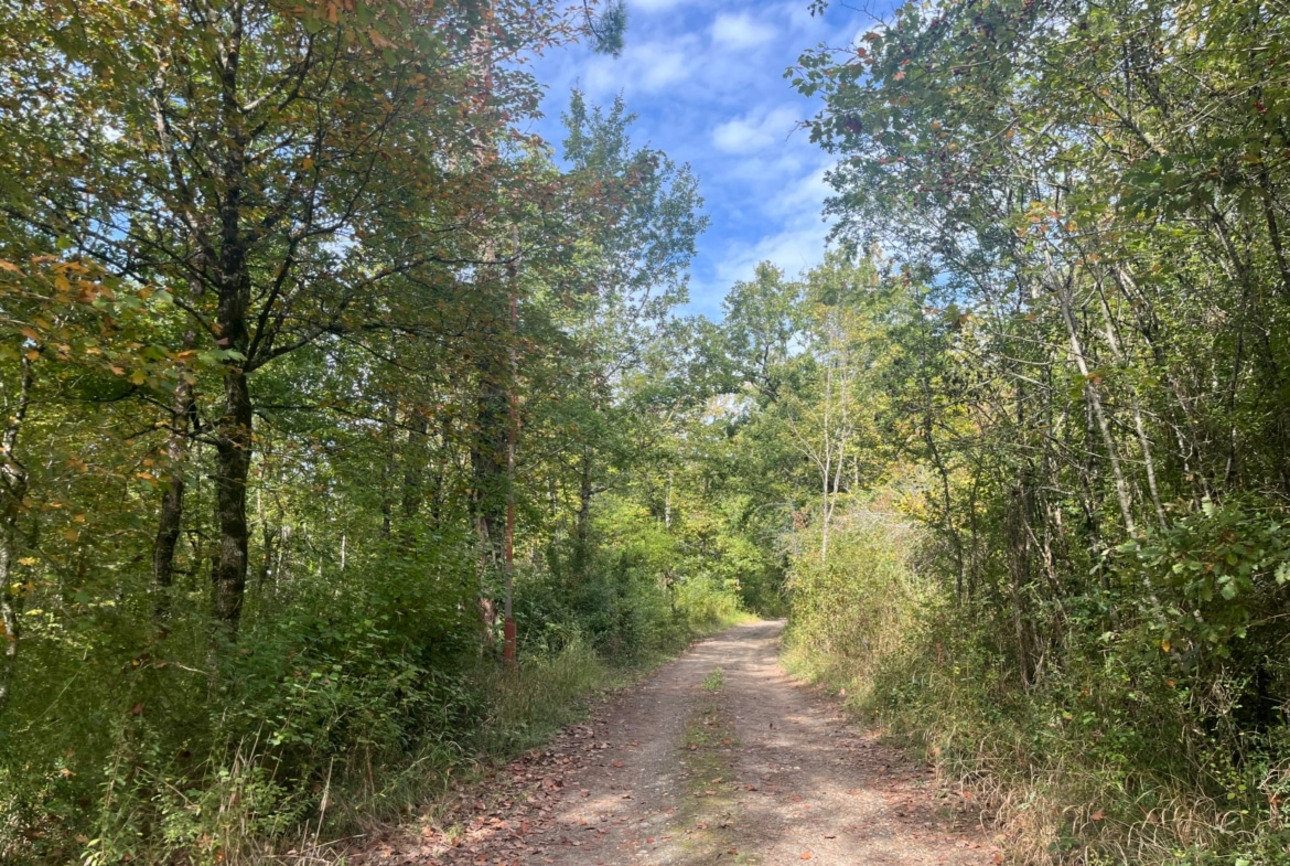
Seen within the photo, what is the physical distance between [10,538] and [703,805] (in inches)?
208

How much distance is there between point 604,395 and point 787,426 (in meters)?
17.5

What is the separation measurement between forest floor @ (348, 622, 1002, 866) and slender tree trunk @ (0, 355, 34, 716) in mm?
2563

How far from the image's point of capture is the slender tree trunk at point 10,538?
352 cm

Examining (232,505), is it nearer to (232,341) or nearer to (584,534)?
(232,341)

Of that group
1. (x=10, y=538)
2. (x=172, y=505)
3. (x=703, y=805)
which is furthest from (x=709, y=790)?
(x=172, y=505)

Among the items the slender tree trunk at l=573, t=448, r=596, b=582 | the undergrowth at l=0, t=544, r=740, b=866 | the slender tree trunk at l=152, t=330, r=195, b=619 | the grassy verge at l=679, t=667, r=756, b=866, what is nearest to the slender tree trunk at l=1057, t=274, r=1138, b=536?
the grassy verge at l=679, t=667, r=756, b=866

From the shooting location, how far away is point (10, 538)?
145 inches

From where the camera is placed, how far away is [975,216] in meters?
6.66

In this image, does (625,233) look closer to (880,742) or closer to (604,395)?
(604,395)

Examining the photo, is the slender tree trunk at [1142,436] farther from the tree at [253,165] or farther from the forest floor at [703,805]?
the tree at [253,165]

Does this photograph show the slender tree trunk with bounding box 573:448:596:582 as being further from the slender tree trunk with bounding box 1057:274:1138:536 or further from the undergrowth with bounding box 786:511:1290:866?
the slender tree trunk with bounding box 1057:274:1138:536

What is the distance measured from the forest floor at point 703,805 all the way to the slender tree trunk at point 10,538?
2.56m

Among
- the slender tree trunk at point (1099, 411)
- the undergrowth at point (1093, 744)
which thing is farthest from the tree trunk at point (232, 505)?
the slender tree trunk at point (1099, 411)

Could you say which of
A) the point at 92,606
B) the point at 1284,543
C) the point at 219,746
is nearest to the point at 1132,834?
the point at 1284,543
